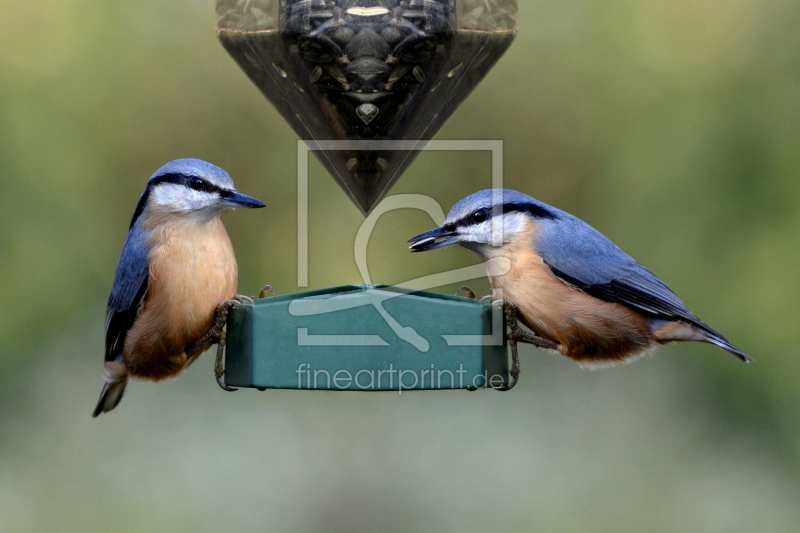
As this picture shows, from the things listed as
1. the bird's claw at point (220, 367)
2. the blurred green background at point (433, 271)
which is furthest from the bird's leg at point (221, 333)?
the blurred green background at point (433, 271)

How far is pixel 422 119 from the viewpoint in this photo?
2.95m

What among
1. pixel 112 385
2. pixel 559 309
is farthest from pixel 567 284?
pixel 112 385

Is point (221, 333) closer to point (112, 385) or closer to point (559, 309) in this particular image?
point (112, 385)

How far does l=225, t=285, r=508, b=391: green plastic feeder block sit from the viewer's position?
8.41ft

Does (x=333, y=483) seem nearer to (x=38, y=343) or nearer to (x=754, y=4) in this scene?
(x=38, y=343)

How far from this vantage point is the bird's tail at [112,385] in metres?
3.19

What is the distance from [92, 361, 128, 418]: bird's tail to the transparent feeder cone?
1034mm

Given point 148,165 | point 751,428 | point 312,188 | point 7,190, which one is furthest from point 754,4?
point 7,190

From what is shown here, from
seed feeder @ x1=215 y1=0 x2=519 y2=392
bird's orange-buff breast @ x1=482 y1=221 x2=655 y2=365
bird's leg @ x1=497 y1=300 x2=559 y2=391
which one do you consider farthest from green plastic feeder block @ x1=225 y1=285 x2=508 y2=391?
bird's orange-buff breast @ x1=482 y1=221 x2=655 y2=365

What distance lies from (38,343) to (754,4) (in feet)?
13.1

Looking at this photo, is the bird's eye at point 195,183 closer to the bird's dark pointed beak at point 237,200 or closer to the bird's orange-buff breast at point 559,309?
the bird's dark pointed beak at point 237,200

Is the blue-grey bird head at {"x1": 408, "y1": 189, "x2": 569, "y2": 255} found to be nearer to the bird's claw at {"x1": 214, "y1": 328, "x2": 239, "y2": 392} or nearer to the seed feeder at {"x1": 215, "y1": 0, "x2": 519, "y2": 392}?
the seed feeder at {"x1": 215, "y1": 0, "x2": 519, "y2": 392}

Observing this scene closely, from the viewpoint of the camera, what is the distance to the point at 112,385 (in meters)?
3.40

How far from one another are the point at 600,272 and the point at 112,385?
1812 mm
